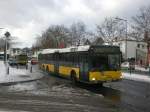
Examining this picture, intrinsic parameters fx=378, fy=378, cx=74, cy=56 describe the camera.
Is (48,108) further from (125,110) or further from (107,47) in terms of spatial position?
(107,47)

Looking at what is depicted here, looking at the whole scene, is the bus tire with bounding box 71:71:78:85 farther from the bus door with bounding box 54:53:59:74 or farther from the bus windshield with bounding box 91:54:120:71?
the bus door with bounding box 54:53:59:74

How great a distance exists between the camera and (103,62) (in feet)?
78.0

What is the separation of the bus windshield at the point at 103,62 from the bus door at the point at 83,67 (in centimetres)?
73

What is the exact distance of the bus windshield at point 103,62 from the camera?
77.8 ft

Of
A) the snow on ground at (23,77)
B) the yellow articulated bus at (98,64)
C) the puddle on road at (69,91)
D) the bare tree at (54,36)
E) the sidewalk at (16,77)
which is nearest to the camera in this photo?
the puddle on road at (69,91)

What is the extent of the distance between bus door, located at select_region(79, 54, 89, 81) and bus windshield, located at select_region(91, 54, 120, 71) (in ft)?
2.39

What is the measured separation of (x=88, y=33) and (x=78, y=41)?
11.9 feet

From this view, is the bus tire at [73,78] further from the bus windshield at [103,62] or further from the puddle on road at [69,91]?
the bus windshield at [103,62]

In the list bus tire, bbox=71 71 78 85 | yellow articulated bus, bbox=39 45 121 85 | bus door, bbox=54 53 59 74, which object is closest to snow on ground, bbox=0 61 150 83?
bus door, bbox=54 53 59 74

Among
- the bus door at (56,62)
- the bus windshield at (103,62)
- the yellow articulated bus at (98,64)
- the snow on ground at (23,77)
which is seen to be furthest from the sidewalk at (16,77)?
the bus windshield at (103,62)

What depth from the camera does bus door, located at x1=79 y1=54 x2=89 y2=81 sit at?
79.5ft

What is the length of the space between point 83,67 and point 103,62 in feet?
5.43

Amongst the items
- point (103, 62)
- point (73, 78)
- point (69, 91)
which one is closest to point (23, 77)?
point (73, 78)

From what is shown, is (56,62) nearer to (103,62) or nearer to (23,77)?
(23,77)
